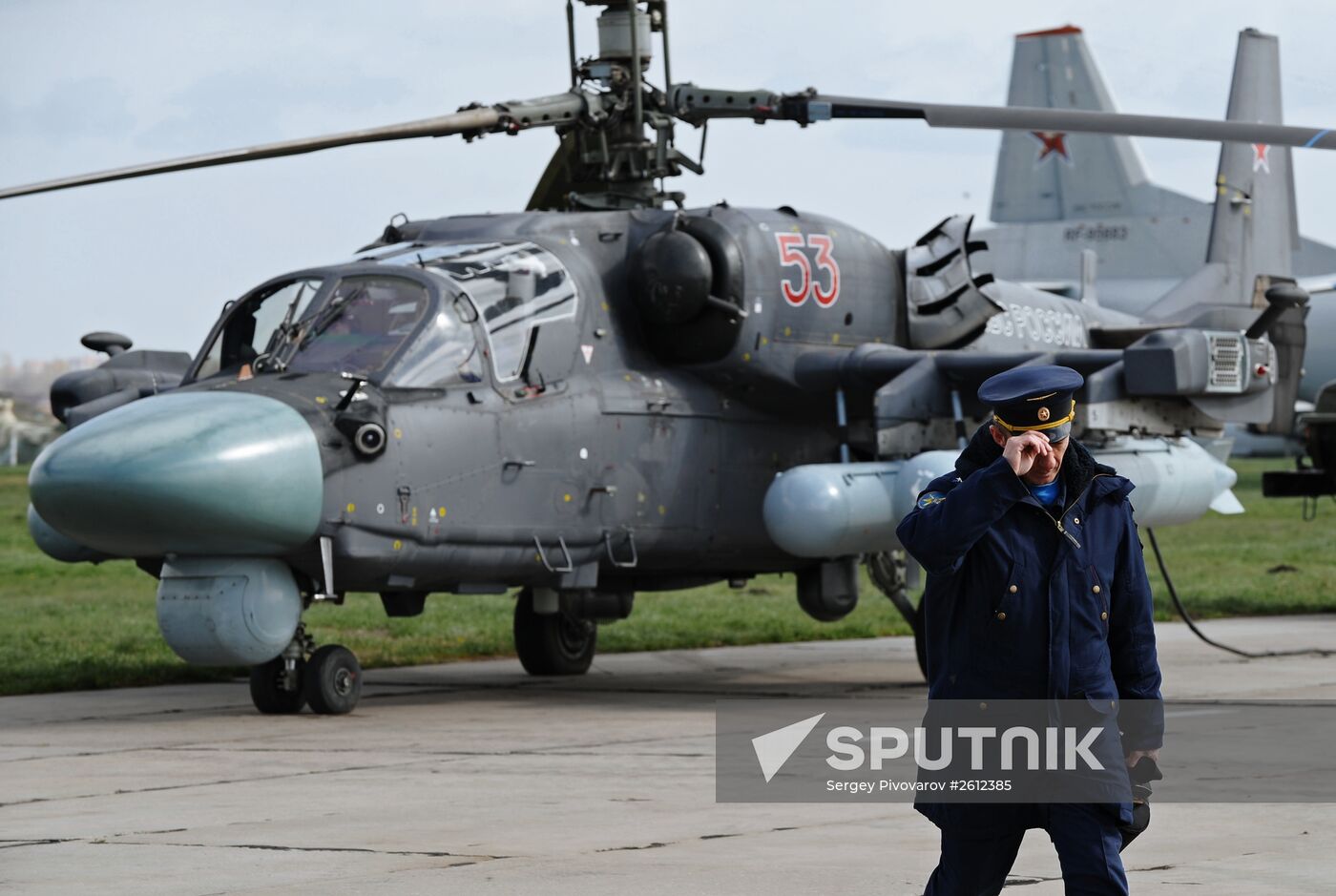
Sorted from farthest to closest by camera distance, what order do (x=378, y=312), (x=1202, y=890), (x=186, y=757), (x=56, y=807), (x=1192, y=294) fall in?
(x=1192, y=294) < (x=378, y=312) < (x=186, y=757) < (x=56, y=807) < (x=1202, y=890)

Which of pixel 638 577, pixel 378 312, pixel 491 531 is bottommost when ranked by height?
pixel 638 577

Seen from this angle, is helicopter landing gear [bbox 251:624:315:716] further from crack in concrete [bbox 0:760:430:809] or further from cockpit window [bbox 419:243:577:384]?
crack in concrete [bbox 0:760:430:809]

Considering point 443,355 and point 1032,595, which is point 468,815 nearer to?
point 1032,595

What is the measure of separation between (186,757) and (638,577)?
471 cm

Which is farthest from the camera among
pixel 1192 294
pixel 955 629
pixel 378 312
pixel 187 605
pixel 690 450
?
pixel 1192 294

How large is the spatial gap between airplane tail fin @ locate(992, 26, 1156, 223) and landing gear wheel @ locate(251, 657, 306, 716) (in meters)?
41.8

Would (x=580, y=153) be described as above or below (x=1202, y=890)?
above

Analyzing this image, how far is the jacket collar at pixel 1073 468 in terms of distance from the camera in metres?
4.71

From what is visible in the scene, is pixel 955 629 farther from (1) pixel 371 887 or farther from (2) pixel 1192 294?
(2) pixel 1192 294

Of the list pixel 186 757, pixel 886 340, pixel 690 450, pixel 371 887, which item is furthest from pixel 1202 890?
pixel 886 340

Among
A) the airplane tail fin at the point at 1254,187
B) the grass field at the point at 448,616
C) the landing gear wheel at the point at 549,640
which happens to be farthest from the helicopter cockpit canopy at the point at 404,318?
the airplane tail fin at the point at 1254,187

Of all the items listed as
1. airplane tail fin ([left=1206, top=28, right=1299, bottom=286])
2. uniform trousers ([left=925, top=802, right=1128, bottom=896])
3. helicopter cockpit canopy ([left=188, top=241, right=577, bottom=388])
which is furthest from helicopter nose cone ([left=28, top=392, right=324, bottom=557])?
airplane tail fin ([left=1206, top=28, right=1299, bottom=286])

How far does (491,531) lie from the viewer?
1163 centimetres

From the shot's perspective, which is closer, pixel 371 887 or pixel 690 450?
pixel 371 887
